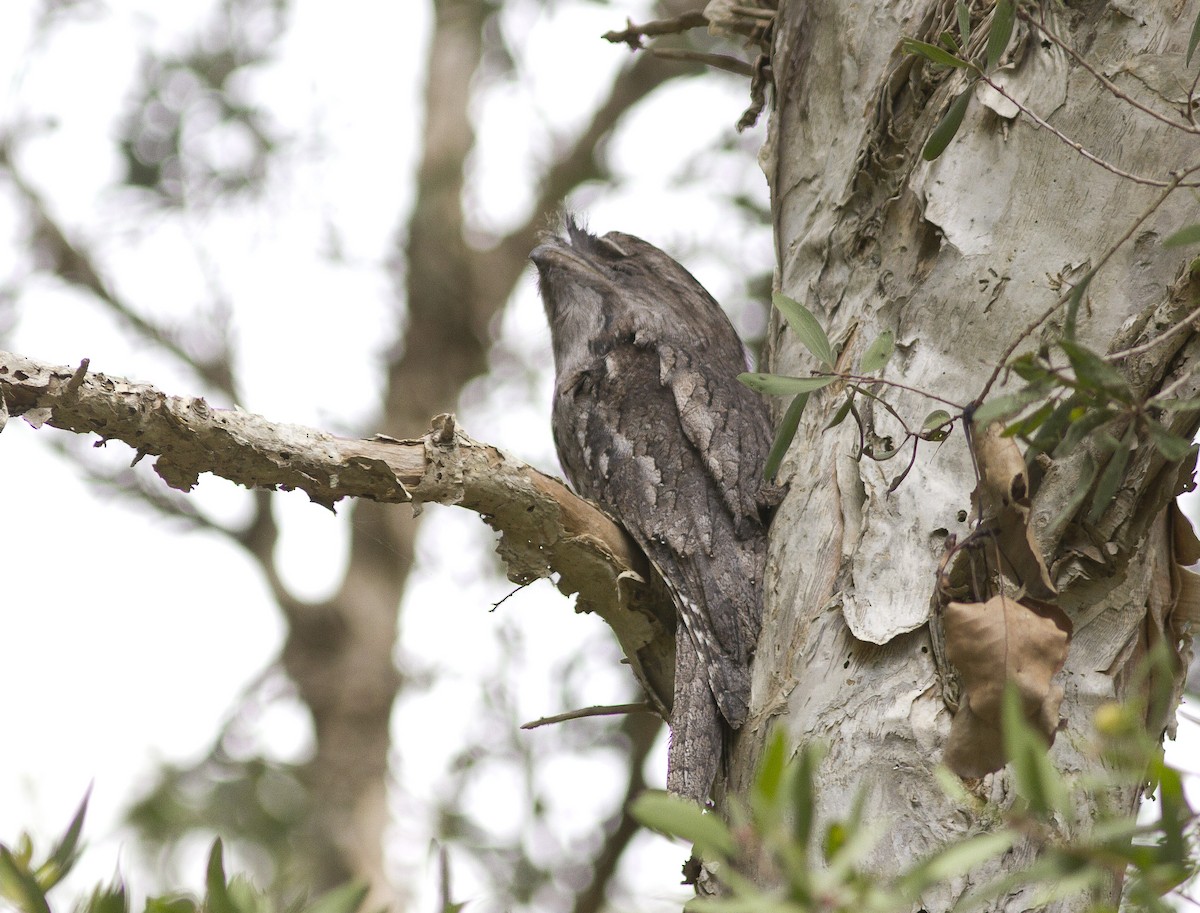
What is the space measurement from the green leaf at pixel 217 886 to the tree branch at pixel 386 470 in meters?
1.01

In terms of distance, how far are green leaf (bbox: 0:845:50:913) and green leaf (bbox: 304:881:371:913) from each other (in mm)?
246

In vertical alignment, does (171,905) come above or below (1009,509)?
below

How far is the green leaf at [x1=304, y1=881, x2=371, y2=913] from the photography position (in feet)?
2.95

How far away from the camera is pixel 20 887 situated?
0.94m

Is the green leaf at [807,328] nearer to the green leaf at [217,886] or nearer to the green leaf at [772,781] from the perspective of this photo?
the green leaf at [772,781]

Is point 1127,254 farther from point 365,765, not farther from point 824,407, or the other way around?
point 365,765

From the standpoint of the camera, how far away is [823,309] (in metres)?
2.28

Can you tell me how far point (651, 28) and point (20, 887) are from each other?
2928 millimetres

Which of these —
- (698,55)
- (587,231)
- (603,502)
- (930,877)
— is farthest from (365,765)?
(930,877)

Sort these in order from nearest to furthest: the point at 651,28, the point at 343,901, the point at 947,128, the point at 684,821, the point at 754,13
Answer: the point at 684,821, the point at 343,901, the point at 947,128, the point at 754,13, the point at 651,28

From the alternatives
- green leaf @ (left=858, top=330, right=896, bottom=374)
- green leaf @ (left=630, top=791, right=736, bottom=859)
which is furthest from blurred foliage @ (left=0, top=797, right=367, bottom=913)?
green leaf @ (left=858, top=330, right=896, bottom=374)

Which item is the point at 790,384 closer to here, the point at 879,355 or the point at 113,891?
the point at 879,355

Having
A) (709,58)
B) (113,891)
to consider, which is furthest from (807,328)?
(709,58)

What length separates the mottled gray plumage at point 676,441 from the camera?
2086 mm
